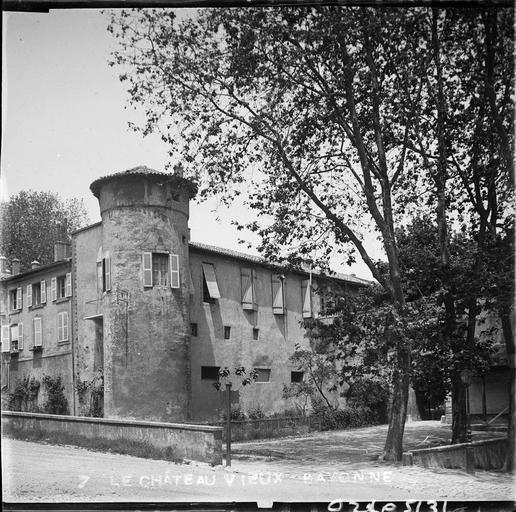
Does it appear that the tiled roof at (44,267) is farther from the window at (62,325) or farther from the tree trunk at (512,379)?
the tree trunk at (512,379)

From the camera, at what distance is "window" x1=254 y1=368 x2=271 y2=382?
694 inches

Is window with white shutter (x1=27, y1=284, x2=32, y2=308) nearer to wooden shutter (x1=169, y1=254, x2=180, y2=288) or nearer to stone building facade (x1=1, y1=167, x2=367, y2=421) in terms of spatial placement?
stone building facade (x1=1, y1=167, x2=367, y2=421)

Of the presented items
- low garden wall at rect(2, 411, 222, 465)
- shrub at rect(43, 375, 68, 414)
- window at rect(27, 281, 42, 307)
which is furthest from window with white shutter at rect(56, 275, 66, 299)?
low garden wall at rect(2, 411, 222, 465)

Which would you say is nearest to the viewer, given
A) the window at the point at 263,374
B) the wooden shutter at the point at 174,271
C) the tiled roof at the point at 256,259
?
the wooden shutter at the point at 174,271

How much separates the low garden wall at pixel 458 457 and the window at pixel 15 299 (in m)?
7.42

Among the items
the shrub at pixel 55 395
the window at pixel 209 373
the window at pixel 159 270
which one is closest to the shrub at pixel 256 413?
the window at pixel 209 373

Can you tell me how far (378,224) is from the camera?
13.8 m

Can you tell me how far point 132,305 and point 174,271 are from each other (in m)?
1.40

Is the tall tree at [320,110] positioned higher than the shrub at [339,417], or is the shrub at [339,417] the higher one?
the tall tree at [320,110]

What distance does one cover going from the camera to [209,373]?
16625mm

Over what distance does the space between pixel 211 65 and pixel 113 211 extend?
3.07m

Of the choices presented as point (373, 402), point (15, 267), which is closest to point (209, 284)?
point (15, 267)

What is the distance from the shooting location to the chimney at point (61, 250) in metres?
12.4

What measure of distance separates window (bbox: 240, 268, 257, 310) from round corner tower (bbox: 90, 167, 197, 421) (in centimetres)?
225
